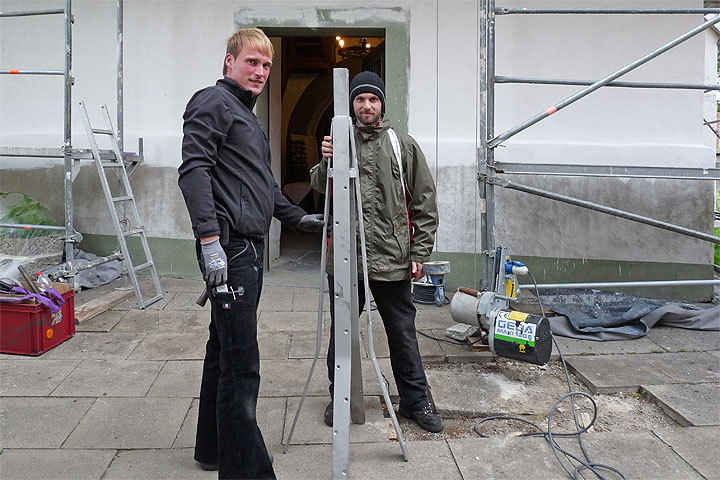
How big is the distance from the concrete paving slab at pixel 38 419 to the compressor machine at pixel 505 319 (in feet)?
8.01

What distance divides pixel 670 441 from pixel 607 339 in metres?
1.70

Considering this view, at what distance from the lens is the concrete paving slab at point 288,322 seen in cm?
478

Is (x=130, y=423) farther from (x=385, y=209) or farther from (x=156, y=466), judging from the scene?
(x=385, y=209)

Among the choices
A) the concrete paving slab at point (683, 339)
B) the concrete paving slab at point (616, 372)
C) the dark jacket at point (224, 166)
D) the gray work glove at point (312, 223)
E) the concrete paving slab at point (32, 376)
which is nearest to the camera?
→ the dark jacket at point (224, 166)

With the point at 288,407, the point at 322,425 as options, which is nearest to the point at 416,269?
the point at 322,425

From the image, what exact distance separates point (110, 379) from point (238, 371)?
1703 millimetres

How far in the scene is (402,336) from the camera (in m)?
3.15

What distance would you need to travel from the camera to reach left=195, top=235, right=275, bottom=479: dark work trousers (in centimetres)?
239

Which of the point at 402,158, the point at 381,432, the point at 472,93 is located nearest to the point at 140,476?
the point at 381,432

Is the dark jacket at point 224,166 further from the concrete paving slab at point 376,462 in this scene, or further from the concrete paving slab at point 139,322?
the concrete paving slab at point 139,322

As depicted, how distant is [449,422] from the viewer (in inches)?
132

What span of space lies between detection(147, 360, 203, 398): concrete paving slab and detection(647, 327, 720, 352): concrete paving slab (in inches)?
135

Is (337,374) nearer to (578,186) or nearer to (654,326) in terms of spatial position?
(654,326)

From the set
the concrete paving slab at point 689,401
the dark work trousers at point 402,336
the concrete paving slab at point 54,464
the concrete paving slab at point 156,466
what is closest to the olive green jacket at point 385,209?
the dark work trousers at point 402,336
